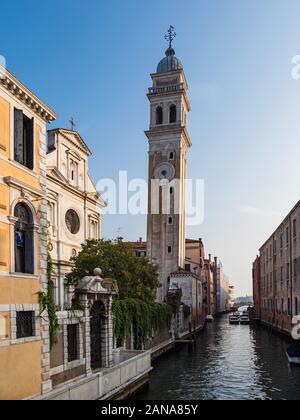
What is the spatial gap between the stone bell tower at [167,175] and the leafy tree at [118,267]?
75.8ft

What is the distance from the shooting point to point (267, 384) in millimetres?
22438

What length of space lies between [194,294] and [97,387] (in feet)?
130

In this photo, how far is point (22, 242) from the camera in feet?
46.9

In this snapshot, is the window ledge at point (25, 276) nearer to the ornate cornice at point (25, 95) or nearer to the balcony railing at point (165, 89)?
the ornate cornice at point (25, 95)

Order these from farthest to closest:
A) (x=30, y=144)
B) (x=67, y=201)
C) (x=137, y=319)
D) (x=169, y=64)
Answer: (x=169, y=64), (x=67, y=201), (x=137, y=319), (x=30, y=144)

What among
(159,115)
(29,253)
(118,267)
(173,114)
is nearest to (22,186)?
(29,253)

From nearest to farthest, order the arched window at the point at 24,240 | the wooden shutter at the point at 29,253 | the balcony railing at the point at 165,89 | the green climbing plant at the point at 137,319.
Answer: the arched window at the point at 24,240
the wooden shutter at the point at 29,253
the green climbing plant at the point at 137,319
the balcony railing at the point at 165,89

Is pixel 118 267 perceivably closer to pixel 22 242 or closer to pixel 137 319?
pixel 137 319

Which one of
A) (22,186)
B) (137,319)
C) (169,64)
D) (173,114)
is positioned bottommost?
(137,319)

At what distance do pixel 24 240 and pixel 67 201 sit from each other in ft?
66.8

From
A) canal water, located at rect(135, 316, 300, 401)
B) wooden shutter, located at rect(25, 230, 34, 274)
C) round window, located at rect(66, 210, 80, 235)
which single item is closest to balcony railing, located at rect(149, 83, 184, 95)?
round window, located at rect(66, 210, 80, 235)

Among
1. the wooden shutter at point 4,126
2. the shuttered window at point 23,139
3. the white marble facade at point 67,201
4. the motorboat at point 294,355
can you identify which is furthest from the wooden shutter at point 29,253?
the motorboat at point 294,355

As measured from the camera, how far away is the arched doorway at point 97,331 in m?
19.6

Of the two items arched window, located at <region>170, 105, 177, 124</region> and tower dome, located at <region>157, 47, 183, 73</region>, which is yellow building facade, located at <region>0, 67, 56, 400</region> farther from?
tower dome, located at <region>157, 47, 183, 73</region>
